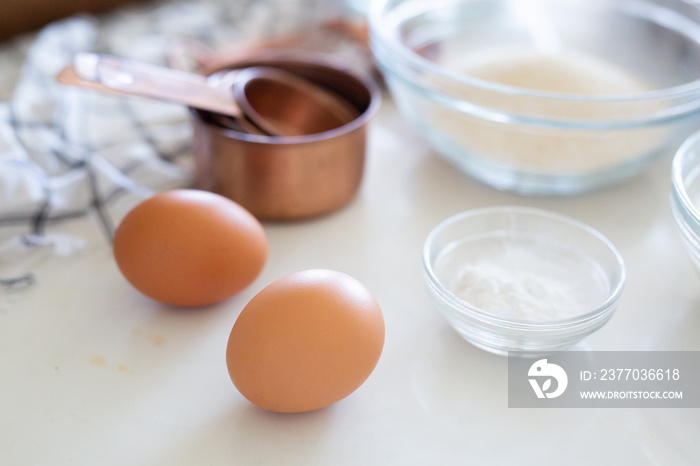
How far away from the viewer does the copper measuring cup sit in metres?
0.70

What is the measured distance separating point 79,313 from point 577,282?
1.56 ft

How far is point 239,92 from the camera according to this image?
74 cm

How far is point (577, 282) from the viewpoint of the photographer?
652 millimetres

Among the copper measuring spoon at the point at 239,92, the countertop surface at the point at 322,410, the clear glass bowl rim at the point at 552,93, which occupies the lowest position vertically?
the countertop surface at the point at 322,410

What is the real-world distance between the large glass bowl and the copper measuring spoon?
0.31 ft

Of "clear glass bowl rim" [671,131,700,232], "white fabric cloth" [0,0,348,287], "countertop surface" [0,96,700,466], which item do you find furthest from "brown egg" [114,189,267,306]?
"clear glass bowl rim" [671,131,700,232]

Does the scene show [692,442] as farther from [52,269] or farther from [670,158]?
[52,269]

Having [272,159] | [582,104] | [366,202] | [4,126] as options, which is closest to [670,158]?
[582,104]

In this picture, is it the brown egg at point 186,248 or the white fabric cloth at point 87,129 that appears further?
the white fabric cloth at point 87,129

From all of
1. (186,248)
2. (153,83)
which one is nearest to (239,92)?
(153,83)

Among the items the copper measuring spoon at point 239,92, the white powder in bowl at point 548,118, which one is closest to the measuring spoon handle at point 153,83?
the copper measuring spoon at point 239,92

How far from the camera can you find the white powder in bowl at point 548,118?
708 mm

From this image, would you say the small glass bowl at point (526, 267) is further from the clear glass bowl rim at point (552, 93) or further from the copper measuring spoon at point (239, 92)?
the copper measuring spoon at point (239, 92)

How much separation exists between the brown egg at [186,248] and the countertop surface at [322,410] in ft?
0.13
